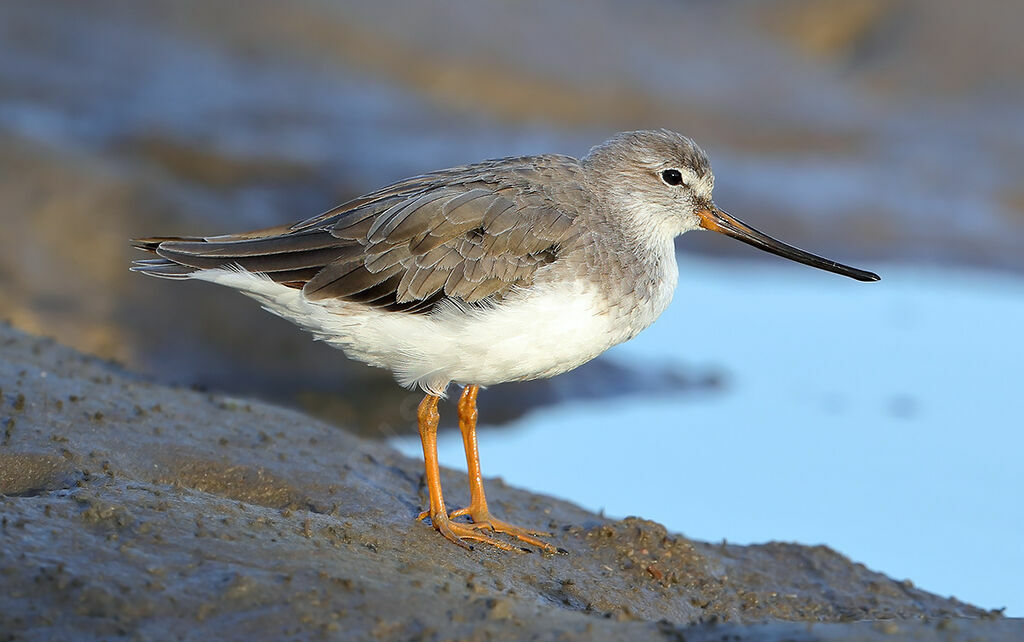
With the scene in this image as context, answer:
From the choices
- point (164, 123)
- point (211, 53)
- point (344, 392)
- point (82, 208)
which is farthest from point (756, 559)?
point (211, 53)

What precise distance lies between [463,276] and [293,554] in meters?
1.82

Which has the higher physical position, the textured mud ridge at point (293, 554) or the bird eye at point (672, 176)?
the bird eye at point (672, 176)

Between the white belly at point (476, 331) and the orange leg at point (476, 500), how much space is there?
17.1 inches

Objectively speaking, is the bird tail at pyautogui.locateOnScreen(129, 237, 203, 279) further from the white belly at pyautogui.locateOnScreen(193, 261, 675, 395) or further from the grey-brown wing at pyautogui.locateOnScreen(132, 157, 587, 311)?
the white belly at pyautogui.locateOnScreen(193, 261, 675, 395)

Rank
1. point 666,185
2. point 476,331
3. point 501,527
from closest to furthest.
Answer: point 476,331
point 501,527
point 666,185

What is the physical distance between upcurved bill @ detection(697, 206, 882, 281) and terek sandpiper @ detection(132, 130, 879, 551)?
2.05 ft

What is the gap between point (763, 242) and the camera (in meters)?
7.30

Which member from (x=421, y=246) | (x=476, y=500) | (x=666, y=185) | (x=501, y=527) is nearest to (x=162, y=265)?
(x=421, y=246)

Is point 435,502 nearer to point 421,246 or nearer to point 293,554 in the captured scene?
point 421,246

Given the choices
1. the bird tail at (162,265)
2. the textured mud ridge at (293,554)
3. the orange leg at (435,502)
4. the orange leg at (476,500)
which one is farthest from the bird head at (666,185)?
the bird tail at (162,265)

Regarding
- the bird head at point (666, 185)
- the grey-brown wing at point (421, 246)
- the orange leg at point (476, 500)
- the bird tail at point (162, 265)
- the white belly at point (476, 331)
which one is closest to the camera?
the white belly at point (476, 331)

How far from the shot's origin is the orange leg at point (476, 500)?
6.32 metres

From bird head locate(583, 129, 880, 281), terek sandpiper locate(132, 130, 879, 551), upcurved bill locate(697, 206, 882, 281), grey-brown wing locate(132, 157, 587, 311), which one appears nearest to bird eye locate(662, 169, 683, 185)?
bird head locate(583, 129, 880, 281)

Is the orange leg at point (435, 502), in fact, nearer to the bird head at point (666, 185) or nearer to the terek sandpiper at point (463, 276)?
the terek sandpiper at point (463, 276)
